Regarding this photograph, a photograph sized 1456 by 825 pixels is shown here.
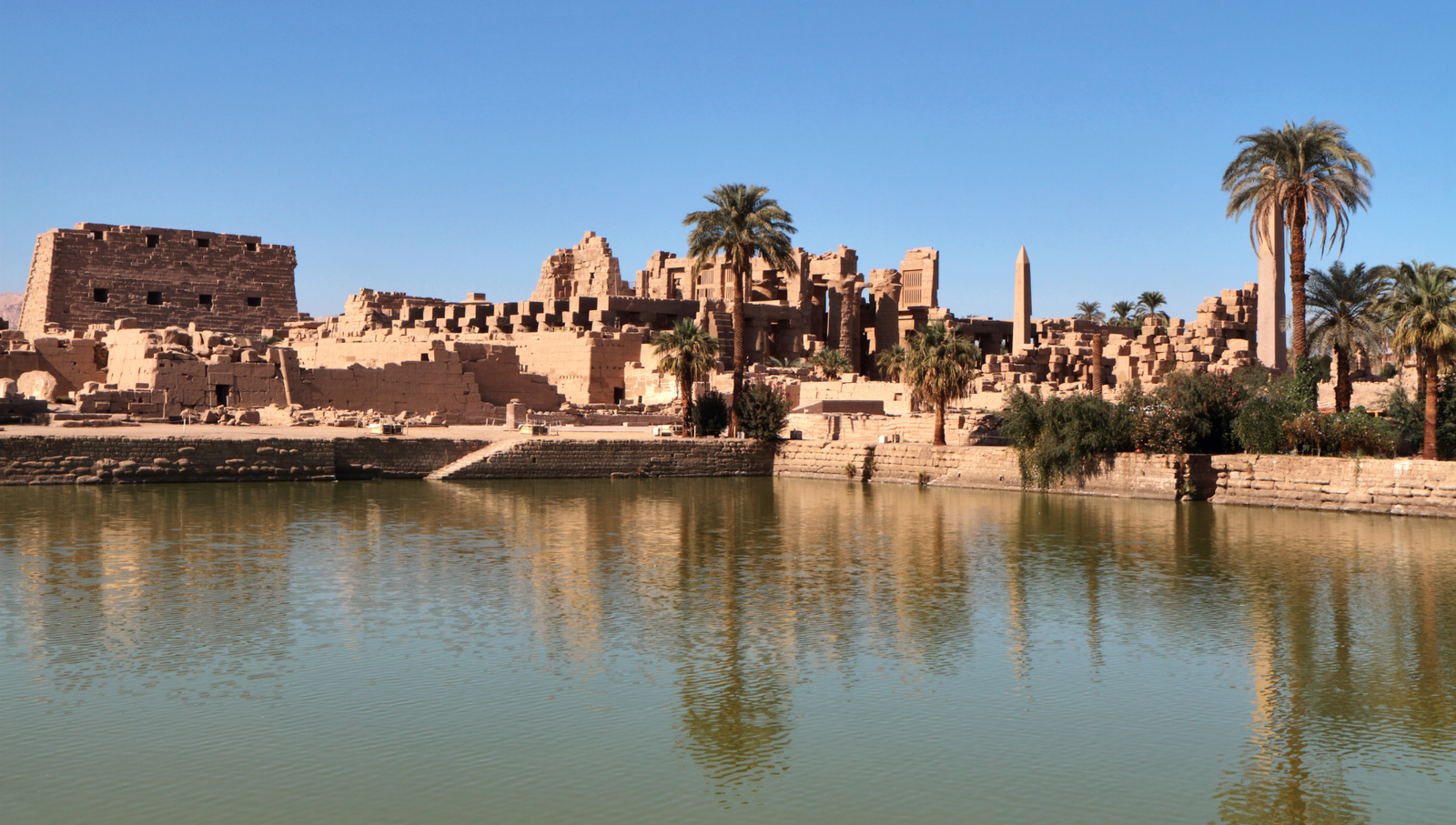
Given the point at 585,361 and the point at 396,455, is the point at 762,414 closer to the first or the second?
the point at 396,455

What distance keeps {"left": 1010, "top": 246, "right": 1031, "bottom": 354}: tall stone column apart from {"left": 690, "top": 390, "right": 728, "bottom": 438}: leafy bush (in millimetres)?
36164

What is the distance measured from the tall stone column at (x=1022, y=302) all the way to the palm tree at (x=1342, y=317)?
37085 millimetres

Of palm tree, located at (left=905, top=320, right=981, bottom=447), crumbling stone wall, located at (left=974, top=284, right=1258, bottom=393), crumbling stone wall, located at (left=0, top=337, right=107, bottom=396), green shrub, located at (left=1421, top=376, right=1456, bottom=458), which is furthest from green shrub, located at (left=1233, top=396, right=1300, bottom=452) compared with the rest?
crumbling stone wall, located at (left=0, top=337, right=107, bottom=396)

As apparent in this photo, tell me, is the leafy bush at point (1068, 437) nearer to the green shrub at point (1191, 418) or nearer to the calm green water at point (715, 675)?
the green shrub at point (1191, 418)

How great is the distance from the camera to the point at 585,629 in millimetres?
14375

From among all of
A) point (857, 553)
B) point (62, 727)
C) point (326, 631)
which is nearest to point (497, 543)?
point (857, 553)

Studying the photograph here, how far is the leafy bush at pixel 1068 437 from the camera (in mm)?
29156

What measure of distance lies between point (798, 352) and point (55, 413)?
37009 mm

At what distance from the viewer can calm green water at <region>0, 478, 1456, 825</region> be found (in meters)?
9.19

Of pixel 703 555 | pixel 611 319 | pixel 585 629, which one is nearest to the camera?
→ pixel 585 629

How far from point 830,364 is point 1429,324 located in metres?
31.6

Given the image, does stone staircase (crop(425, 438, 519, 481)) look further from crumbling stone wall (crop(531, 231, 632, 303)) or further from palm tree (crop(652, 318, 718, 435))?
crumbling stone wall (crop(531, 231, 632, 303))

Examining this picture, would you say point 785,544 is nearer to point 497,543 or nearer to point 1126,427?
point 497,543

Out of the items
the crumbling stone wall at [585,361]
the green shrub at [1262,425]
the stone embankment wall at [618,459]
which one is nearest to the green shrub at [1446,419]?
the green shrub at [1262,425]
